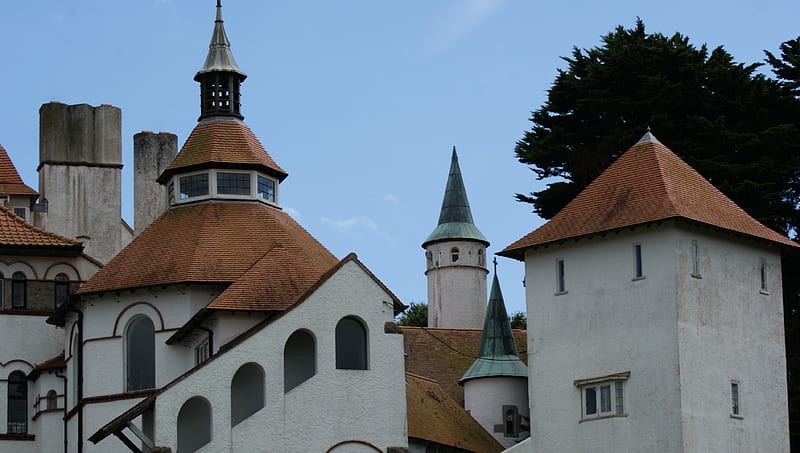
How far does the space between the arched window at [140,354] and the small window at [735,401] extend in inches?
683

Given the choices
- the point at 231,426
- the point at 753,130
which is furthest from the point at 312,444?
the point at 753,130

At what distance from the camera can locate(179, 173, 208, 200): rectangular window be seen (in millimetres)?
60062

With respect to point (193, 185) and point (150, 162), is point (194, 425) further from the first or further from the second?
point (150, 162)

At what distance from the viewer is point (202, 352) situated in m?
54.1

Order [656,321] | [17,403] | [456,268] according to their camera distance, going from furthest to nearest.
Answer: [456,268] → [17,403] → [656,321]

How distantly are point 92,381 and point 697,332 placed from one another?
18.7 m

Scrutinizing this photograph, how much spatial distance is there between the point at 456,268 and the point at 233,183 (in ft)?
113

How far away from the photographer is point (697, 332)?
5216 centimetres

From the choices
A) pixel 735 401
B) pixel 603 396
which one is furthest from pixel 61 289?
pixel 735 401

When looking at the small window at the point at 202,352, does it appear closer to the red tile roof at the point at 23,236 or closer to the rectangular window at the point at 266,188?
the rectangular window at the point at 266,188

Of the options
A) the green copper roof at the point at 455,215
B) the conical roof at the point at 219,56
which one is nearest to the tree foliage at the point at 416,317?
the green copper roof at the point at 455,215

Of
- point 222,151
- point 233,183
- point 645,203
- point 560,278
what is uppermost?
point 222,151

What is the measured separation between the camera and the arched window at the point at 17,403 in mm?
61094

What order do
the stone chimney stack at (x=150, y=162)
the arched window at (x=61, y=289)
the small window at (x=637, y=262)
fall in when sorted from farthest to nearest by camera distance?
the stone chimney stack at (x=150, y=162), the arched window at (x=61, y=289), the small window at (x=637, y=262)
